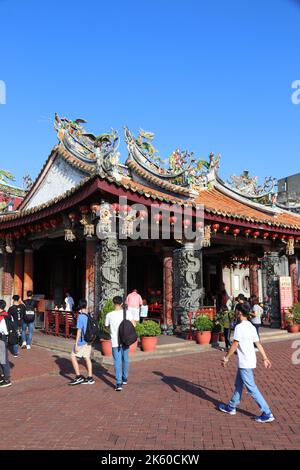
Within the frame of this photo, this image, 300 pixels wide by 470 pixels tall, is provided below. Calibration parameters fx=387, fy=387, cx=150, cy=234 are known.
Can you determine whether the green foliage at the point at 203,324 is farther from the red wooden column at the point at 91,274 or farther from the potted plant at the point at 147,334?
the red wooden column at the point at 91,274

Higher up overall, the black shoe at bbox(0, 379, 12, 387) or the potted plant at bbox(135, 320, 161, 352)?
the potted plant at bbox(135, 320, 161, 352)

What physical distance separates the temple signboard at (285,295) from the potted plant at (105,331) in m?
7.43

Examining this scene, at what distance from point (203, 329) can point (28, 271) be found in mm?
7353

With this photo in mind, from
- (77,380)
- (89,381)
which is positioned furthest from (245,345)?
(77,380)

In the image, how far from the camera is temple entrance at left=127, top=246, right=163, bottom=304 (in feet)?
59.6

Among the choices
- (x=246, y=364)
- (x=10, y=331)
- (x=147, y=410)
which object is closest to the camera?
(x=246, y=364)

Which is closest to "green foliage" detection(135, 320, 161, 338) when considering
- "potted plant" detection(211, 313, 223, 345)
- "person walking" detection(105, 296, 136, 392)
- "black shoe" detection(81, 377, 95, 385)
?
"potted plant" detection(211, 313, 223, 345)

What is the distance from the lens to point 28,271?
14.7 m

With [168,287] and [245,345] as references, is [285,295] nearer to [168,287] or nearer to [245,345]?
[168,287]

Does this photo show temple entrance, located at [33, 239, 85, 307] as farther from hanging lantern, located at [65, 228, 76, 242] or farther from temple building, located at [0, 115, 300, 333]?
hanging lantern, located at [65, 228, 76, 242]

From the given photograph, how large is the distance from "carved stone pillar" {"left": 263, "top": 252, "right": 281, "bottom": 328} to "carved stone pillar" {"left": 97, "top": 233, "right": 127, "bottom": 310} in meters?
7.00

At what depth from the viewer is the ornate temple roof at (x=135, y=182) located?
9.94 meters
